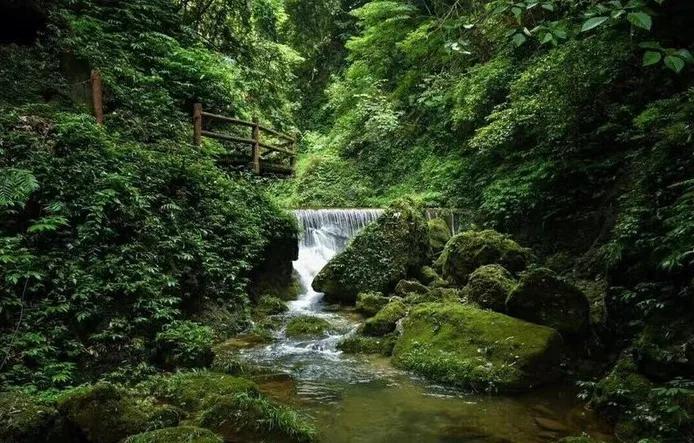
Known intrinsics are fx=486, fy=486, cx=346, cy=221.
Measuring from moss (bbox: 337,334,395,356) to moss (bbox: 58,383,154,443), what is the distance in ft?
12.1

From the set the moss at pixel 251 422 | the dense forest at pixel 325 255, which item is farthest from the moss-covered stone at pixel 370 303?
the moss at pixel 251 422

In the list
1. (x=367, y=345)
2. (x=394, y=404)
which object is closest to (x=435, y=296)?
(x=367, y=345)

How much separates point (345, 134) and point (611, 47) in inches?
619

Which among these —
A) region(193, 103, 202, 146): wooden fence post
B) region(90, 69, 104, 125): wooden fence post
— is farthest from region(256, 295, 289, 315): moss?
region(90, 69, 104, 125): wooden fence post

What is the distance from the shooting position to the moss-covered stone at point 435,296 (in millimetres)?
8469

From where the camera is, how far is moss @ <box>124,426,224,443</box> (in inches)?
138

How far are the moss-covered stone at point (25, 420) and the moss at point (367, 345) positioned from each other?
14.0ft

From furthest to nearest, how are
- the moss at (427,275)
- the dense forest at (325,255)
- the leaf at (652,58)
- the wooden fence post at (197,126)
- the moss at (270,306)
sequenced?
the moss at (427,275) < the wooden fence post at (197,126) < the moss at (270,306) < the dense forest at (325,255) < the leaf at (652,58)

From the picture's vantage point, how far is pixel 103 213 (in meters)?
6.21

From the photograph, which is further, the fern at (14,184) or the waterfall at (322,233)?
the waterfall at (322,233)

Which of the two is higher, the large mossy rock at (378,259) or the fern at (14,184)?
the fern at (14,184)

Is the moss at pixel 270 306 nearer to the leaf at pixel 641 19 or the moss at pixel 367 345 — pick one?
the moss at pixel 367 345

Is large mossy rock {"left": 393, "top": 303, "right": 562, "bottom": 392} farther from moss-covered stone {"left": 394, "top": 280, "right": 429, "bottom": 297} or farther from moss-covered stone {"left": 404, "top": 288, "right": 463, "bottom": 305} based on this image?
moss-covered stone {"left": 394, "top": 280, "right": 429, "bottom": 297}

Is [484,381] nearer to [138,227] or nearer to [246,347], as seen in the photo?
[246,347]
